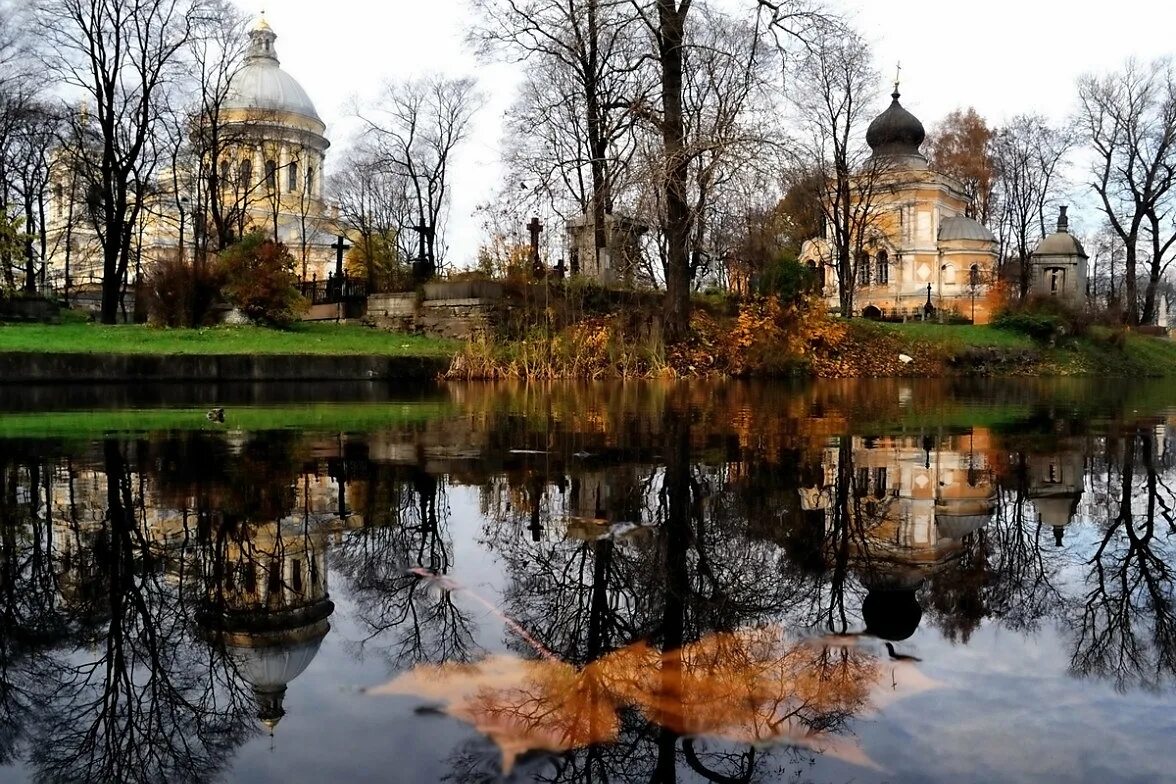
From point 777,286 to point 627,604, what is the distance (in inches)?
846

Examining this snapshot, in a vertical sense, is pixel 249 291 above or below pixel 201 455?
above

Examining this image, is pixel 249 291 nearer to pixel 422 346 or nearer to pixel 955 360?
pixel 422 346

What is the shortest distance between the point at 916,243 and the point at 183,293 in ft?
140

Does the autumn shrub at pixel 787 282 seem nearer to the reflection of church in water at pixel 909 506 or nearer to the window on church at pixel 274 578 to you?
the reflection of church in water at pixel 909 506

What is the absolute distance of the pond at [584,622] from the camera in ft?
5.21

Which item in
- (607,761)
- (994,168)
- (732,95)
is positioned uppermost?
(994,168)

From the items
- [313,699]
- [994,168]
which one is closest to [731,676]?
[313,699]

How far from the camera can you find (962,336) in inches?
1220

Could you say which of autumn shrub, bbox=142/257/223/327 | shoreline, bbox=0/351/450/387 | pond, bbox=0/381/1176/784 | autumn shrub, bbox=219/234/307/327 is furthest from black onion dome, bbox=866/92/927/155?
pond, bbox=0/381/1176/784

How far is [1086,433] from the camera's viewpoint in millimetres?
7746

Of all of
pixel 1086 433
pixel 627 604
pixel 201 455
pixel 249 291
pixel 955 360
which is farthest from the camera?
pixel 955 360

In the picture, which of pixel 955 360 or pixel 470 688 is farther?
pixel 955 360

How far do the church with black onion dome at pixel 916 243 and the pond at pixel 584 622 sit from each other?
4732 cm

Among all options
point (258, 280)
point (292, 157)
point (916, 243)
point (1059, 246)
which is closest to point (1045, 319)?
point (1059, 246)
